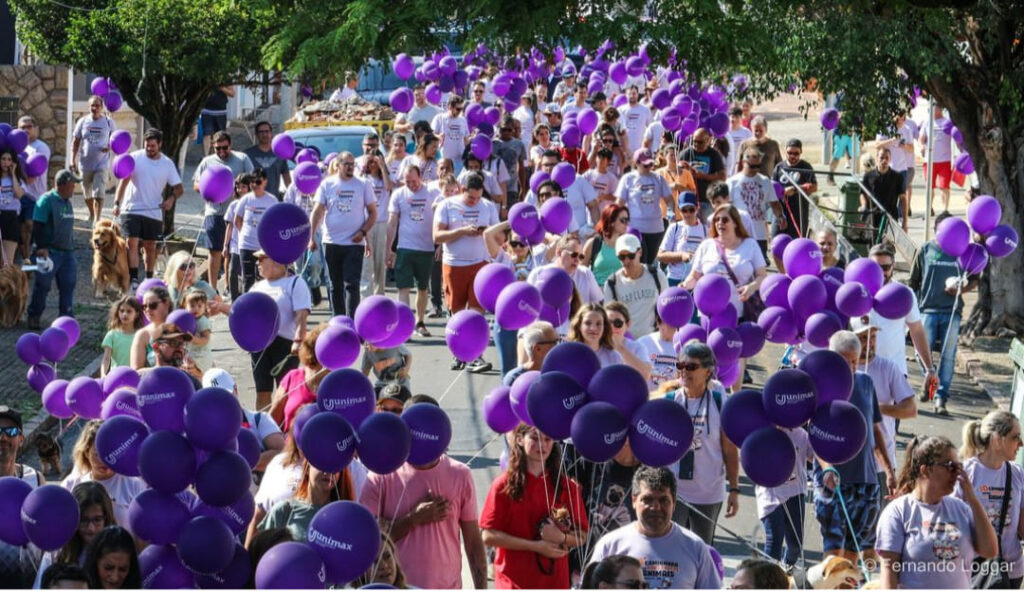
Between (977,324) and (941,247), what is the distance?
362cm

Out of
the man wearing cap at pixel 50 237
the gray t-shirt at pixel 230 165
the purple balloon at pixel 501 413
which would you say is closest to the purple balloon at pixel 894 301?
the purple balloon at pixel 501 413

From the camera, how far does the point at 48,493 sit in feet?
21.5

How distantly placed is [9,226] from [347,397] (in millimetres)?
10488

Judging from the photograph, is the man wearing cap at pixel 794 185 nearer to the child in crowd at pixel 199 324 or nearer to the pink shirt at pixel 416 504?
the child in crowd at pixel 199 324

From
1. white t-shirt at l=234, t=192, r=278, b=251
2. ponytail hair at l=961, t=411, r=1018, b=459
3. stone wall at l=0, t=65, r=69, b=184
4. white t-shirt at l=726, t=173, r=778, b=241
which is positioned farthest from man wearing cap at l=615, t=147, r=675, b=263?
stone wall at l=0, t=65, r=69, b=184

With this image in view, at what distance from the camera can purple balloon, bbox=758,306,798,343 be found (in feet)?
34.5

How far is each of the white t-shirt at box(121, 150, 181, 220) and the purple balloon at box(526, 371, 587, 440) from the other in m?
10.1

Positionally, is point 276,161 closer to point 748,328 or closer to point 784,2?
point 748,328

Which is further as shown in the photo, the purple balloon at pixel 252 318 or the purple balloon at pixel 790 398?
the purple balloon at pixel 252 318

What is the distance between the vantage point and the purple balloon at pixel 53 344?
11.5 m

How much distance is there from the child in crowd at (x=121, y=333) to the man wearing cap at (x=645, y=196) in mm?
5955

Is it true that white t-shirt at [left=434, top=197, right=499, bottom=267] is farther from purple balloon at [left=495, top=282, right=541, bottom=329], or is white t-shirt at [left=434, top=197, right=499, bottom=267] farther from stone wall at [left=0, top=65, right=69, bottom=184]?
stone wall at [left=0, top=65, right=69, bottom=184]

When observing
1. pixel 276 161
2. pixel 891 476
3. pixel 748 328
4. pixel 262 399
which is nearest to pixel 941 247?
pixel 748 328

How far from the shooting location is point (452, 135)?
832 inches
